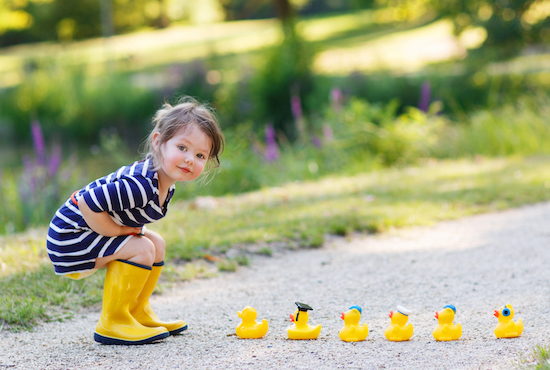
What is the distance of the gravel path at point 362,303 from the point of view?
2617 millimetres

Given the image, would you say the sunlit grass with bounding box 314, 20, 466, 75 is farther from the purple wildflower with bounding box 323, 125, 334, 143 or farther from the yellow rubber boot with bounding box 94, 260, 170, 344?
the yellow rubber boot with bounding box 94, 260, 170, 344

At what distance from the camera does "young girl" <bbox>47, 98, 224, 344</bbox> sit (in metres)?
2.71

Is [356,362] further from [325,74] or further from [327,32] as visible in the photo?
[327,32]

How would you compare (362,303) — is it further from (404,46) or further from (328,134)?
(404,46)

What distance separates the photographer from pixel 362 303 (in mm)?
3436

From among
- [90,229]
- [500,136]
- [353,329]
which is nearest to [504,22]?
[500,136]

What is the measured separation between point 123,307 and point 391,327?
52.7 inches

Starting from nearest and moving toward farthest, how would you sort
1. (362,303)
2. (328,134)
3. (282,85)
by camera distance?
(362,303) < (328,134) < (282,85)

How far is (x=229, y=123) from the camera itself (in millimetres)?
11117

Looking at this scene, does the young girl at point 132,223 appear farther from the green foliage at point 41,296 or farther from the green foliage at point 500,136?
the green foliage at point 500,136

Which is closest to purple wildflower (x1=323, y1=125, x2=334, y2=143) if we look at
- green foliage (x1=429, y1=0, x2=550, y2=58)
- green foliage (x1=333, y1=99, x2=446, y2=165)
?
green foliage (x1=333, y1=99, x2=446, y2=165)

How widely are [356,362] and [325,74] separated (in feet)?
33.2

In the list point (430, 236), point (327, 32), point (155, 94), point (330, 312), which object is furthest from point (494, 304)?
point (327, 32)

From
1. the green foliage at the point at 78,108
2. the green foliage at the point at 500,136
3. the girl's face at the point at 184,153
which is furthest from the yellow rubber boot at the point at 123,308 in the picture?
the green foliage at the point at 78,108
